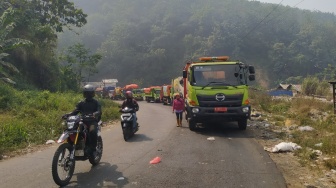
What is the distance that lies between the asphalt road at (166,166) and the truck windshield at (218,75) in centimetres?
209

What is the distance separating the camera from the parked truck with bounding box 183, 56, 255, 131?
1059cm

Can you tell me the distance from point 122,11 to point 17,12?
108377 millimetres

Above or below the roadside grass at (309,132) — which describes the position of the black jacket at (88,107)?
above

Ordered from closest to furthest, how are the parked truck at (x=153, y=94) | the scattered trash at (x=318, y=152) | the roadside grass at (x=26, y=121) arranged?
1. the scattered trash at (x=318, y=152)
2. the roadside grass at (x=26, y=121)
3. the parked truck at (x=153, y=94)

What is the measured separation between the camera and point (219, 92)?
10617 millimetres

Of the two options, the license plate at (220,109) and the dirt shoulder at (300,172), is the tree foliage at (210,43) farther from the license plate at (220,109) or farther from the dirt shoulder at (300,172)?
the dirt shoulder at (300,172)

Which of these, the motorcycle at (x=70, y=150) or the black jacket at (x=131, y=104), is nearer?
the motorcycle at (x=70, y=150)

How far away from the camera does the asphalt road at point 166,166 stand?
18.4ft

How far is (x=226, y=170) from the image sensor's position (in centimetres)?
633

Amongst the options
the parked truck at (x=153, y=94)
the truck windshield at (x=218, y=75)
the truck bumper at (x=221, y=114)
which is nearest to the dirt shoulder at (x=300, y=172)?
the truck bumper at (x=221, y=114)

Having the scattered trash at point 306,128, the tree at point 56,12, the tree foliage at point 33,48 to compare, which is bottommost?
the scattered trash at point 306,128

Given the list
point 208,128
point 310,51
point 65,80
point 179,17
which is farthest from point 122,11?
point 208,128

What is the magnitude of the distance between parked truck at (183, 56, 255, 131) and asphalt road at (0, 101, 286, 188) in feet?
3.37

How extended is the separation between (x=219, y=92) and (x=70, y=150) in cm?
619
